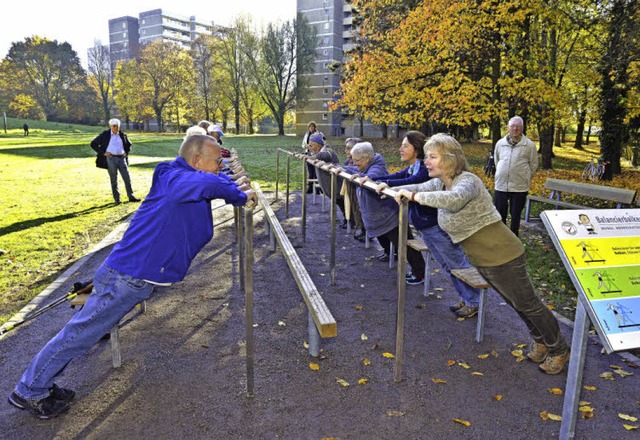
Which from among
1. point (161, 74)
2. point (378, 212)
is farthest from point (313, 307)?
point (161, 74)

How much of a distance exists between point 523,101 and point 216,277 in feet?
38.6

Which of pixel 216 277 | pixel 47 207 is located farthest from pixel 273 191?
pixel 216 277

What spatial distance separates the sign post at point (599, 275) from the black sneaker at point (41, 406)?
11.0 feet

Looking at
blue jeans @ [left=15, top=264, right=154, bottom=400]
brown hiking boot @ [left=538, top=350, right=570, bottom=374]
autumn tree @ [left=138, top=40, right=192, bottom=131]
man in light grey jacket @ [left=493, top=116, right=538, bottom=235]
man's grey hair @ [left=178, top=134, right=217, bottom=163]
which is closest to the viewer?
blue jeans @ [left=15, top=264, right=154, bottom=400]

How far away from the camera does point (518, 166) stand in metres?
7.71

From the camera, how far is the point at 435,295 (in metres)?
5.77

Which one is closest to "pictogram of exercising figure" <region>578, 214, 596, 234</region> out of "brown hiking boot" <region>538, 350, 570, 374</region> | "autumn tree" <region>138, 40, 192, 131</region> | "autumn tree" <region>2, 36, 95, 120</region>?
"brown hiking boot" <region>538, 350, 570, 374</region>

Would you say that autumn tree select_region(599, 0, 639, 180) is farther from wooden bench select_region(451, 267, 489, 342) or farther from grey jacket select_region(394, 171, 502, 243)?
grey jacket select_region(394, 171, 502, 243)

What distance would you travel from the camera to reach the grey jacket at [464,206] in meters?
3.59

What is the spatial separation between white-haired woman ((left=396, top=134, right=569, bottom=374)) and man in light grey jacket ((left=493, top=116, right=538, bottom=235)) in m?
4.33

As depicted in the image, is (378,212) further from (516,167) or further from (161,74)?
(161,74)

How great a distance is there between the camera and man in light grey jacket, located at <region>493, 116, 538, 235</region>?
25.3 feet

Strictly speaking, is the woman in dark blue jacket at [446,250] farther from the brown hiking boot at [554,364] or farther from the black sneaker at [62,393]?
the black sneaker at [62,393]

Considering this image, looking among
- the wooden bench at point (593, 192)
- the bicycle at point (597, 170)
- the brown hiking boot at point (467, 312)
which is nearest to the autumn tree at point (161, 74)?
the bicycle at point (597, 170)
